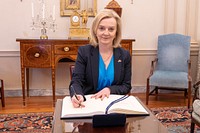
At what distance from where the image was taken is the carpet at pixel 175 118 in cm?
290

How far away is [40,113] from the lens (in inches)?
133

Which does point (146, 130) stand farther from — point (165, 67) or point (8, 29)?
point (8, 29)

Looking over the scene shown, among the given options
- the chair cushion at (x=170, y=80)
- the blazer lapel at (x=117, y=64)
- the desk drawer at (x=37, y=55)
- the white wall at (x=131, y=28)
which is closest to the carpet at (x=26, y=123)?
the desk drawer at (x=37, y=55)

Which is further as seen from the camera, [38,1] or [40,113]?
[38,1]

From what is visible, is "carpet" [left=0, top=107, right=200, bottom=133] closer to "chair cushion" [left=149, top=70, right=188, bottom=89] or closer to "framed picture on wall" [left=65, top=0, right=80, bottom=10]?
"chair cushion" [left=149, top=70, right=188, bottom=89]

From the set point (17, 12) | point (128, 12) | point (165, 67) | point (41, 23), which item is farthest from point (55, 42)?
point (165, 67)

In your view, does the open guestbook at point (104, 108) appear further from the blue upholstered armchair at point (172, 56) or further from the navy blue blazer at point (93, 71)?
the blue upholstered armchair at point (172, 56)

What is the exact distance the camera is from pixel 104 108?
1417 millimetres

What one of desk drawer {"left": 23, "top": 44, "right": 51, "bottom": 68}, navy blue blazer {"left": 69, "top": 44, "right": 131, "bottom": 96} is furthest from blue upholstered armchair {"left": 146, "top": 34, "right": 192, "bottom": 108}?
navy blue blazer {"left": 69, "top": 44, "right": 131, "bottom": 96}

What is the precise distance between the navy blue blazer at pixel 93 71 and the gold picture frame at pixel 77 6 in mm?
2196

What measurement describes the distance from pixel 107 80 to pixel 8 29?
2610 mm

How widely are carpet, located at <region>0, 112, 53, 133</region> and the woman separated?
1123 mm

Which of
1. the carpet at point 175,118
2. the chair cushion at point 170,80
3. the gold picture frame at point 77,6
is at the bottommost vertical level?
the carpet at point 175,118

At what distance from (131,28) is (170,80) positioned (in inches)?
44.6
